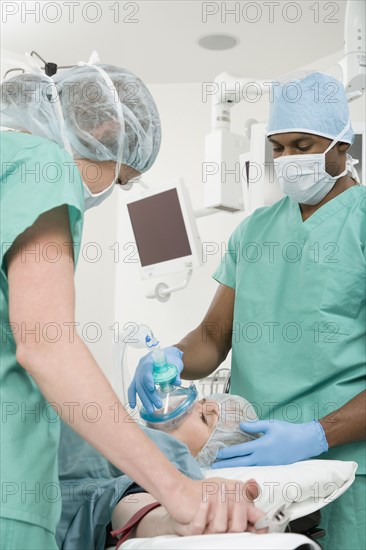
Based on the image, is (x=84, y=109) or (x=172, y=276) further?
(x=172, y=276)

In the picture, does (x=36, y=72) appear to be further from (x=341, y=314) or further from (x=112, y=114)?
(x=341, y=314)

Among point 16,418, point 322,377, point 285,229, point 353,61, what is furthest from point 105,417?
point 353,61

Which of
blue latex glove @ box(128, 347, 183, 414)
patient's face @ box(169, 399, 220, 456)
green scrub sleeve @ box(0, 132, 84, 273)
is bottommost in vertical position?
patient's face @ box(169, 399, 220, 456)

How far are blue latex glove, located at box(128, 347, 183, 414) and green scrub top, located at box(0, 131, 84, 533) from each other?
21.4 inches

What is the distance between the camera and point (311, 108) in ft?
5.81

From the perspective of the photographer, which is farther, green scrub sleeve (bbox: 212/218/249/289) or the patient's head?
green scrub sleeve (bbox: 212/218/249/289)

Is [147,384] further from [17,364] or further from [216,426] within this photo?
[17,364]

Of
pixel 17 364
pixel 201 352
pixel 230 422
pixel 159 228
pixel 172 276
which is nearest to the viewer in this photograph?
pixel 17 364

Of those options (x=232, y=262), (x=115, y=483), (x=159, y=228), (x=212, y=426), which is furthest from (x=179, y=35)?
(x=115, y=483)

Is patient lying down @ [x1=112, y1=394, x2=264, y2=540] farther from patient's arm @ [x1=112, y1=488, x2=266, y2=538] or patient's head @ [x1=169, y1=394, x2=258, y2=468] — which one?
patient's arm @ [x1=112, y1=488, x2=266, y2=538]

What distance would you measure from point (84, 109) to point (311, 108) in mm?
750

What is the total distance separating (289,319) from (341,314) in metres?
0.14

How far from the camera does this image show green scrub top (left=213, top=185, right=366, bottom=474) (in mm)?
1664

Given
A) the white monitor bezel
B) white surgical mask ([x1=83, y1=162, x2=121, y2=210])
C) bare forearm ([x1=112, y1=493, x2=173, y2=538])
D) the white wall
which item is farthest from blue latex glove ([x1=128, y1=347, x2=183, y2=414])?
the white wall
